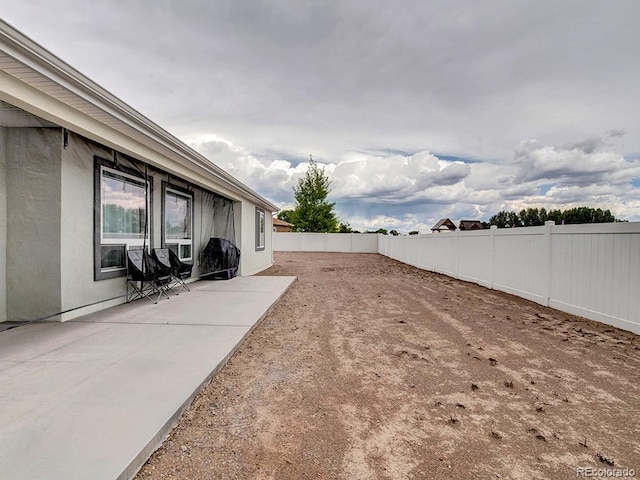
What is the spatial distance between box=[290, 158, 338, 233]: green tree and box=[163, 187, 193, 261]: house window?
22.6 m

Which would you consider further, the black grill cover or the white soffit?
the black grill cover

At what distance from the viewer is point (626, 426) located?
Result: 2172 mm

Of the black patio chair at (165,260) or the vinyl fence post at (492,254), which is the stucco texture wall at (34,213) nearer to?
the black patio chair at (165,260)

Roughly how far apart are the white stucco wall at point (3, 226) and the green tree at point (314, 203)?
26.2 meters

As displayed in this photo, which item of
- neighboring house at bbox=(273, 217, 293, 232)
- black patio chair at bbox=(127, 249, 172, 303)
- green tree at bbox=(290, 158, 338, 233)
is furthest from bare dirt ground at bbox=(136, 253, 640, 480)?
neighboring house at bbox=(273, 217, 293, 232)

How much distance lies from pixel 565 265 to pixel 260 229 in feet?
30.1

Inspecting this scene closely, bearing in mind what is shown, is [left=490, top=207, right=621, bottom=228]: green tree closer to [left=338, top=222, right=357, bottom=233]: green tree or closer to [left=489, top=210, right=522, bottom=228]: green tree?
[left=489, top=210, right=522, bottom=228]: green tree

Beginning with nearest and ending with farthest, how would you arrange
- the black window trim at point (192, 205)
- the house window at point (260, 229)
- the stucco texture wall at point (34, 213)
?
the stucco texture wall at point (34, 213) → the black window trim at point (192, 205) → the house window at point (260, 229)

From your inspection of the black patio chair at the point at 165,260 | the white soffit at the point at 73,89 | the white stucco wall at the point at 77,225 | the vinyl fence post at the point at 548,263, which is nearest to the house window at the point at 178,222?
the black patio chair at the point at 165,260

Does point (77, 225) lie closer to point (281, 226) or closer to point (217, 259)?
point (217, 259)

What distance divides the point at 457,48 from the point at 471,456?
7972mm

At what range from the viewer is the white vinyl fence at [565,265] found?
172 inches

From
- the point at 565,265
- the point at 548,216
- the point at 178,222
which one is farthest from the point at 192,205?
the point at 548,216

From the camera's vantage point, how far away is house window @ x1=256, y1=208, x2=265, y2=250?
11695mm
